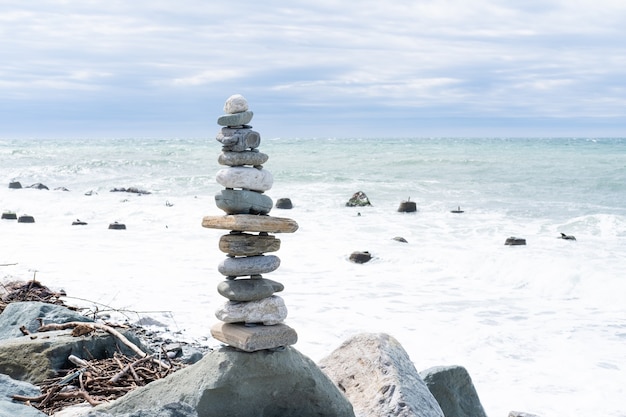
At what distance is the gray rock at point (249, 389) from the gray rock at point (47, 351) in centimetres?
135

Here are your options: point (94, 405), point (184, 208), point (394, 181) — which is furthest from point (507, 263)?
point (394, 181)

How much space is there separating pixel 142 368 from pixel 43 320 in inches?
70.8

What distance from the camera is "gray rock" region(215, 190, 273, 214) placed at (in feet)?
18.3

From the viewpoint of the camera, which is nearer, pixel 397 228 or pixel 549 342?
pixel 549 342

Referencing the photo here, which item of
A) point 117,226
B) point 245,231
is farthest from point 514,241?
point 245,231

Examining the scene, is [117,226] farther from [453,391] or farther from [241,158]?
[241,158]

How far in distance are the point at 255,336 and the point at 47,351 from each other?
2113 mm

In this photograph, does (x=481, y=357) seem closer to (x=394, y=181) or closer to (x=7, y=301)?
(x=7, y=301)

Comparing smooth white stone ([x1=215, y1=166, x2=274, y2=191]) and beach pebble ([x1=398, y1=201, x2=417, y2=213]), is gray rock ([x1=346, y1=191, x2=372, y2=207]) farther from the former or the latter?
smooth white stone ([x1=215, y1=166, x2=274, y2=191])

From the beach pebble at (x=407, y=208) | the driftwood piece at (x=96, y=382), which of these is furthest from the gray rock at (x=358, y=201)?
the driftwood piece at (x=96, y=382)

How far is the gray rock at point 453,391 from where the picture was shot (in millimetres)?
6695

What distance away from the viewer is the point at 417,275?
580 inches

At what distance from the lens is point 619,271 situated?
600 inches

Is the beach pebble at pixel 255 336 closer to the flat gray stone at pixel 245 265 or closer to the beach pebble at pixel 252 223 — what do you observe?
the flat gray stone at pixel 245 265
